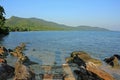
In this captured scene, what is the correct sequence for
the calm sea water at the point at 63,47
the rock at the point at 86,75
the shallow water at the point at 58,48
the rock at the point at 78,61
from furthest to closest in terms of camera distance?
1. the calm sea water at the point at 63,47
2. the shallow water at the point at 58,48
3. the rock at the point at 78,61
4. the rock at the point at 86,75

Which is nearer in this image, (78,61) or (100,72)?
(100,72)

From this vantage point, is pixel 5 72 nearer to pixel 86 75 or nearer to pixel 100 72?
pixel 86 75

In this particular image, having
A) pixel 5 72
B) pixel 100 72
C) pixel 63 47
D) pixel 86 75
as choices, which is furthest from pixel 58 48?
pixel 100 72

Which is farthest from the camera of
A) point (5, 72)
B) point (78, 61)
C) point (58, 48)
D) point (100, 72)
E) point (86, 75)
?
point (58, 48)

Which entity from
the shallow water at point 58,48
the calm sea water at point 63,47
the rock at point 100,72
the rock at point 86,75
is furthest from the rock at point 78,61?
the rock at point 100,72

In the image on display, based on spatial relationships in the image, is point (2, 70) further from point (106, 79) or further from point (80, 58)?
point (80, 58)

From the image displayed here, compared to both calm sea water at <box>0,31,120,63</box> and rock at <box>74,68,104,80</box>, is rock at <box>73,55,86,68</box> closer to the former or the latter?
calm sea water at <box>0,31,120,63</box>

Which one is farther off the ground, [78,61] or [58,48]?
[78,61]

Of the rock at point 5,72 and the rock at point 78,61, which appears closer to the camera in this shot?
the rock at point 5,72

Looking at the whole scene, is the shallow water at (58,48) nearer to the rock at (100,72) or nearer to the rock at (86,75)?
the rock at (86,75)

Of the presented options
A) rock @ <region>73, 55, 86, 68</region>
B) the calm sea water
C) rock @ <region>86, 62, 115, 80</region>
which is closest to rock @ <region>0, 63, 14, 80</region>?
rock @ <region>86, 62, 115, 80</region>

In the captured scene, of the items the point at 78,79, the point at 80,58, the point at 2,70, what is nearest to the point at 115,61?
the point at 80,58

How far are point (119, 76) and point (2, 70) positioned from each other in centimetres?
1364

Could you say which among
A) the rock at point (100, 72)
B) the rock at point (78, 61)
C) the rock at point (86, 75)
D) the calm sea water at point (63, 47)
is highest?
the rock at point (100, 72)
